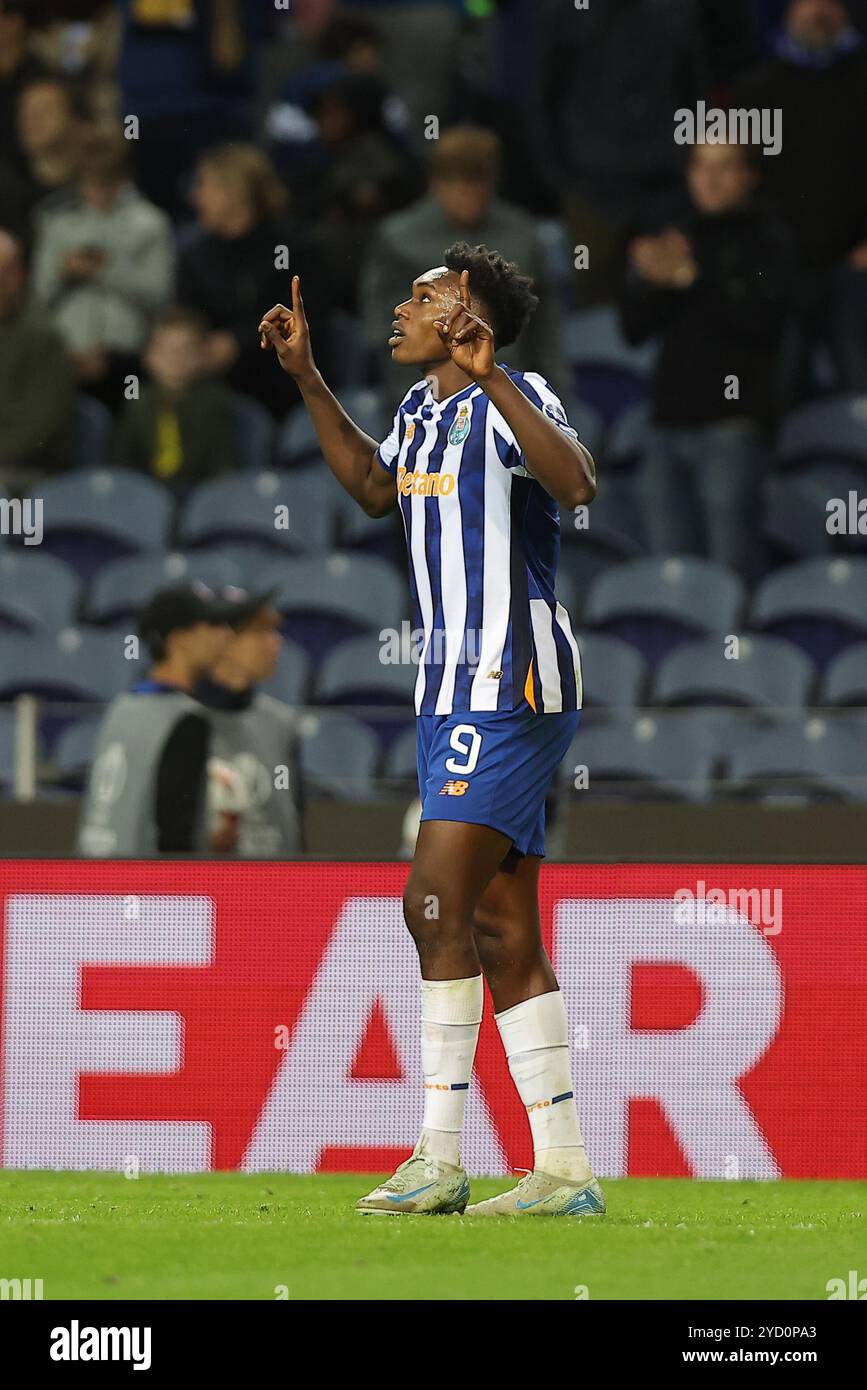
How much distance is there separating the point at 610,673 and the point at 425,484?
380 centimetres

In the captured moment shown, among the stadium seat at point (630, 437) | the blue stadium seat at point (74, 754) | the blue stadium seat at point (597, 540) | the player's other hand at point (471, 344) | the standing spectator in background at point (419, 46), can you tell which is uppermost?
the standing spectator in background at point (419, 46)

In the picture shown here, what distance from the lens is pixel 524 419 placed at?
3.99 metres

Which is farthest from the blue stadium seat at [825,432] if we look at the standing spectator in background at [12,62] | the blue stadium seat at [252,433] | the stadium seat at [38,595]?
the standing spectator in background at [12,62]

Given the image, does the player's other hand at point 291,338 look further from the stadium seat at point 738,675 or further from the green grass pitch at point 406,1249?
the stadium seat at point 738,675

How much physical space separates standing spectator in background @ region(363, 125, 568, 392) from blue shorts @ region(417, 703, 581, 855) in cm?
431

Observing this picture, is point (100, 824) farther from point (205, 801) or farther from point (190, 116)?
point (190, 116)

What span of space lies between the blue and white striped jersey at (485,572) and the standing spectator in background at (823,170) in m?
4.80

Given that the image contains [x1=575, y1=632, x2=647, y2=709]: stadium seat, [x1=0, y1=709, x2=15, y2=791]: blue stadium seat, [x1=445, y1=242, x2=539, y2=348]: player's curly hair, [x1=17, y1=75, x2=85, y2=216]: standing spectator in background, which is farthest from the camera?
[x1=17, y1=75, x2=85, y2=216]: standing spectator in background

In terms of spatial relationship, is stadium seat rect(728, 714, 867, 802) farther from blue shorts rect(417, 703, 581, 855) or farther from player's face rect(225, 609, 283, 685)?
blue shorts rect(417, 703, 581, 855)

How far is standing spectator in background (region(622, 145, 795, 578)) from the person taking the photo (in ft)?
28.0

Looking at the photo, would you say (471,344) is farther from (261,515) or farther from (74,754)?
(261,515)

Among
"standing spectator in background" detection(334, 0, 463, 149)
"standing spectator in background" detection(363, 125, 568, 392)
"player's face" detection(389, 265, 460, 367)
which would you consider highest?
"standing spectator in background" detection(334, 0, 463, 149)

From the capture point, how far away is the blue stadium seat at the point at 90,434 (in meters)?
8.98

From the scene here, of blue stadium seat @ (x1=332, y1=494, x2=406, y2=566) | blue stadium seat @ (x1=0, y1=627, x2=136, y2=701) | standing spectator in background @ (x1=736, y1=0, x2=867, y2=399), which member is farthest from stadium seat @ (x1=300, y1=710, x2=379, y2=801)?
standing spectator in background @ (x1=736, y1=0, x2=867, y2=399)
